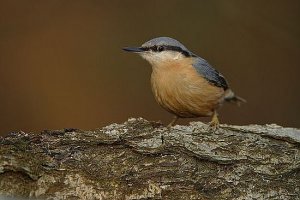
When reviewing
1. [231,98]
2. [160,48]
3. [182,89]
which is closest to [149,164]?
[182,89]

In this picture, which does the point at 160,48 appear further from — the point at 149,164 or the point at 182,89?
the point at 149,164

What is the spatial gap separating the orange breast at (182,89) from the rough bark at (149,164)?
0.31 meters

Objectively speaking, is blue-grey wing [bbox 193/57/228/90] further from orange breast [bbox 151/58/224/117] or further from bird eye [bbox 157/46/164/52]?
bird eye [bbox 157/46/164/52]

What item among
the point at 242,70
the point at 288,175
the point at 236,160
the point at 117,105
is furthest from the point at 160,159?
the point at 242,70

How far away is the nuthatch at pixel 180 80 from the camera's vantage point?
10.1 ft

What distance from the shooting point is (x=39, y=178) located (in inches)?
94.9

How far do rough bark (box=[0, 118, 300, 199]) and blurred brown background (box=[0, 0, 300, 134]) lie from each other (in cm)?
142

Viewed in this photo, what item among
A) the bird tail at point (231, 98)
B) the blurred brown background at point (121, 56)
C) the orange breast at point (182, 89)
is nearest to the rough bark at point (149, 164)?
the orange breast at point (182, 89)

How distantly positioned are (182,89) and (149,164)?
62 centimetres

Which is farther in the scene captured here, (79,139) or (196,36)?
(196,36)

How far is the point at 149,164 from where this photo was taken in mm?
2553

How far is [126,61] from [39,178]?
1.95 metres

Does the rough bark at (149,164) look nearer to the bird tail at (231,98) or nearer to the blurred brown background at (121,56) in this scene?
the bird tail at (231,98)

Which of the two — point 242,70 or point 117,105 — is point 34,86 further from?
point 242,70
